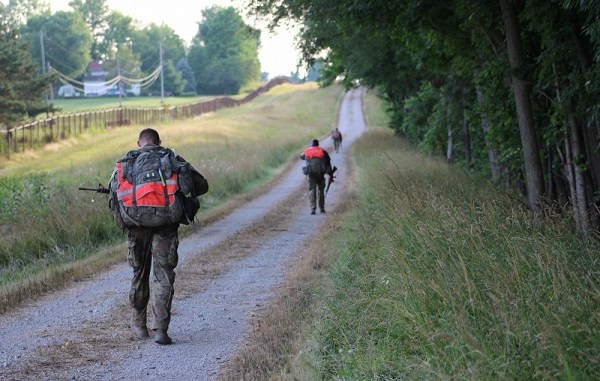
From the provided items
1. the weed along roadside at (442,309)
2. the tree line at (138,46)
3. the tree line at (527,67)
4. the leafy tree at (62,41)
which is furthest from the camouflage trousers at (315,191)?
the leafy tree at (62,41)

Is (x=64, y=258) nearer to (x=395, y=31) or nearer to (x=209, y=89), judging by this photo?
(x=395, y=31)

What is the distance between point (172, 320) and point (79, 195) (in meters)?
10.0

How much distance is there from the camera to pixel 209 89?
14825cm

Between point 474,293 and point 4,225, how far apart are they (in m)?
11.9

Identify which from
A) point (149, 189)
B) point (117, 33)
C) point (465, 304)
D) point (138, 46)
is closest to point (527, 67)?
point (149, 189)

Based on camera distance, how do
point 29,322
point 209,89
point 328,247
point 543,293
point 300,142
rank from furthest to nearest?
point 209,89
point 300,142
point 328,247
point 29,322
point 543,293

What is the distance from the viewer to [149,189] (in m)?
7.92

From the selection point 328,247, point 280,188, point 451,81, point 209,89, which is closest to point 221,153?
point 280,188

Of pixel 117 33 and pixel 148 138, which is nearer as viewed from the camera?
pixel 148 138

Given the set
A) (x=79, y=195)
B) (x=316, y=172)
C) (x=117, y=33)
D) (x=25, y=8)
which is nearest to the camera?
(x=79, y=195)

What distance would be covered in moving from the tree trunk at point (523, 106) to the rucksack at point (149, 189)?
5861mm

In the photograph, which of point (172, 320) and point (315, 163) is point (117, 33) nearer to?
point (315, 163)

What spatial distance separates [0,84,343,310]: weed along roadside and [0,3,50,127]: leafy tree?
2.55 meters

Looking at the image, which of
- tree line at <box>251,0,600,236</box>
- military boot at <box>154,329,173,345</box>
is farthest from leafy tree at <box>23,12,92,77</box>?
military boot at <box>154,329,173,345</box>
